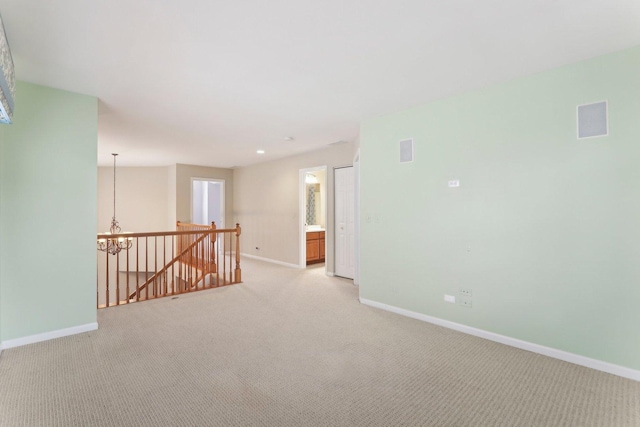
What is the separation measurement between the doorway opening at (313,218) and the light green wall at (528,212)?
265 centimetres

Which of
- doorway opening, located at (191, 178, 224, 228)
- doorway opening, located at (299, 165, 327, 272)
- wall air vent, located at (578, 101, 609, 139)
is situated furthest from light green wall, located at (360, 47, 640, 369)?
doorway opening, located at (191, 178, 224, 228)

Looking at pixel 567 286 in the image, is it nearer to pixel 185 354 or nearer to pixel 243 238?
pixel 185 354

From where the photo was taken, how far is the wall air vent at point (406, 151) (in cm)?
363

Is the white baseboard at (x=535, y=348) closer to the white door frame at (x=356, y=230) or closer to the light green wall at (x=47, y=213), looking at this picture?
the white door frame at (x=356, y=230)

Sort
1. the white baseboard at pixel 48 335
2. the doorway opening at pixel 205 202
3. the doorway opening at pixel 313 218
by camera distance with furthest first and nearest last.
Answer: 1. the doorway opening at pixel 205 202
2. the doorway opening at pixel 313 218
3. the white baseboard at pixel 48 335

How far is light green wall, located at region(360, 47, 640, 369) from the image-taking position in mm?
2354

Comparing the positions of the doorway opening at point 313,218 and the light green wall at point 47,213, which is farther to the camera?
the doorway opening at point 313,218

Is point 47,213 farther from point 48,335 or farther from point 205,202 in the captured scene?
point 205,202

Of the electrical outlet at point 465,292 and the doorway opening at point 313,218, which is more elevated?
the doorway opening at point 313,218

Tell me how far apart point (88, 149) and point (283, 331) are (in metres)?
2.87

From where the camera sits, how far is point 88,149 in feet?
10.5

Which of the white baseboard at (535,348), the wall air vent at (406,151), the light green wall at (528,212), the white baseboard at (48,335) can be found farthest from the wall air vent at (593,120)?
the white baseboard at (48,335)

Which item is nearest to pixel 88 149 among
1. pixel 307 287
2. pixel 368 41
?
pixel 368 41

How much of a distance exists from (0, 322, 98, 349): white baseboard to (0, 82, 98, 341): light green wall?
4 cm
